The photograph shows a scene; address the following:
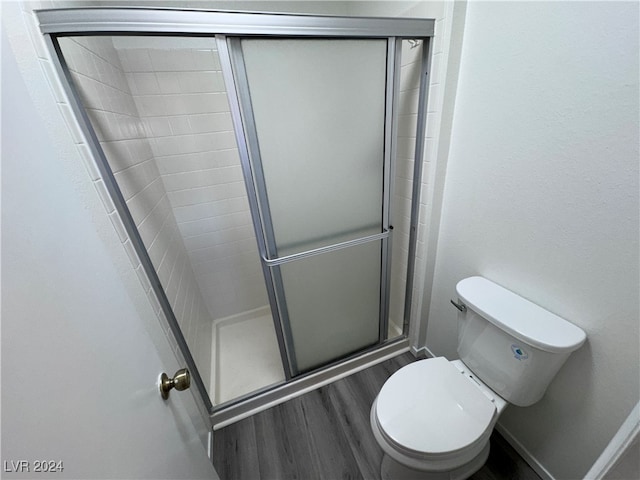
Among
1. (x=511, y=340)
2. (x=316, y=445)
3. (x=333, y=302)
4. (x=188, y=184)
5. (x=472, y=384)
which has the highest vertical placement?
(x=188, y=184)

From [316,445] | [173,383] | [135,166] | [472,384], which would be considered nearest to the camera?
[173,383]

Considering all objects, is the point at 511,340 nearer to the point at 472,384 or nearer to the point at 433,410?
the point at 472,384

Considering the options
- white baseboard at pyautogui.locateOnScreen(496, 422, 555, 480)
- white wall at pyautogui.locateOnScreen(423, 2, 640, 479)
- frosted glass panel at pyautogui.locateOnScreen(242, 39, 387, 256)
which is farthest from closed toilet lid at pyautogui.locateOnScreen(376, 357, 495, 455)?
frosted glass panel at pyautogui.locateOnScreen(242, 39, 387, 256)

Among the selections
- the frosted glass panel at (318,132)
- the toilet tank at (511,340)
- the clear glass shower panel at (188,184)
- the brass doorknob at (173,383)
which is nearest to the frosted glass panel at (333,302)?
the frosted glass panel at (318,132)

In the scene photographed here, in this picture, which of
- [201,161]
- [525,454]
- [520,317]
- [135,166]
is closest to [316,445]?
[525,454]

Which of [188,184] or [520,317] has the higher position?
[188,184]

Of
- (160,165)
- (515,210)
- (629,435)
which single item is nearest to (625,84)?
(515,210)

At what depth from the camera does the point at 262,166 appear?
0.98m

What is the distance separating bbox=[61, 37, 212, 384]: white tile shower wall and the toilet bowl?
3.29ft

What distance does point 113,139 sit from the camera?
1.01 m

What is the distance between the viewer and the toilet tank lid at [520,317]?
2.73ft

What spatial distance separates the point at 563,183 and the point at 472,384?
32.0 inches

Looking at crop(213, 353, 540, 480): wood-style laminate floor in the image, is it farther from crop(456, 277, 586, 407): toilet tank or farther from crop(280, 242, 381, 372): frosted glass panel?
crop(456, 277, 586, 407): toilet tank

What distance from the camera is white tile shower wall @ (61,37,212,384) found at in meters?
0.92
